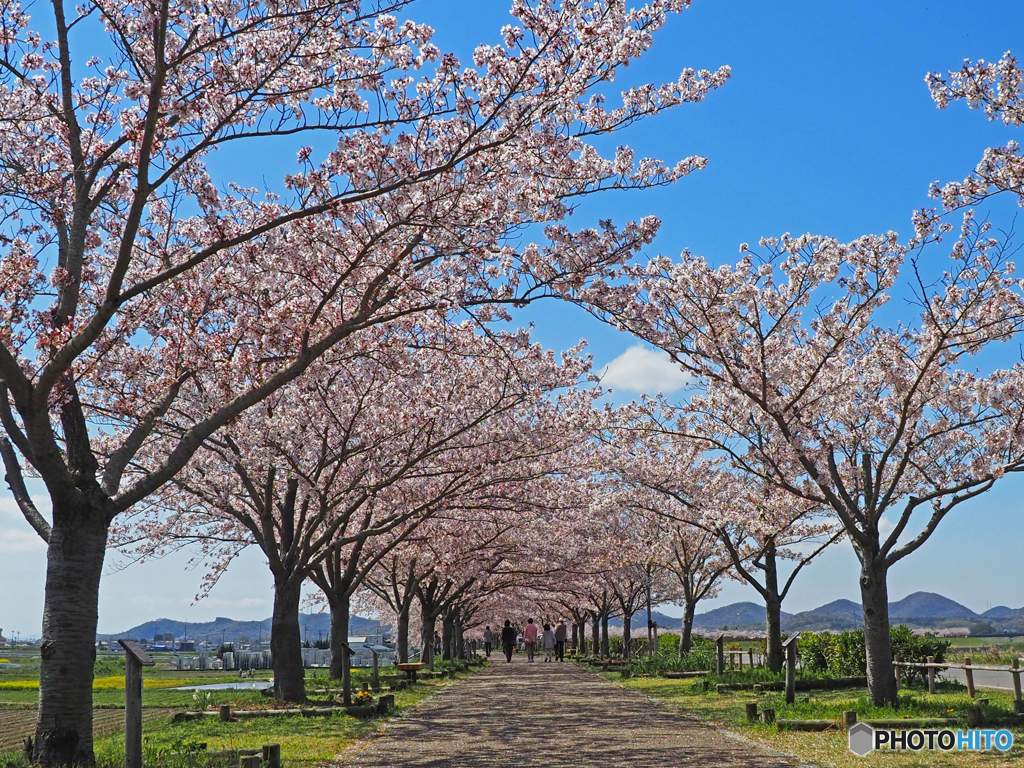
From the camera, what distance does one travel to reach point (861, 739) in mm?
10000

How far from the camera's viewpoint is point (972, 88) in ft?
27.1

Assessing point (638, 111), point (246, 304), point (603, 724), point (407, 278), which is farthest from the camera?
point (603, 724)

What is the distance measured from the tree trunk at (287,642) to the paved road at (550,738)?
2448mm

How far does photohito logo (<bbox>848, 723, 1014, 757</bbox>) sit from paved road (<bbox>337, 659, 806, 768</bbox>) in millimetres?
1246

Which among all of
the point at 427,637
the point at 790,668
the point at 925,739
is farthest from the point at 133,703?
the point at 427,637

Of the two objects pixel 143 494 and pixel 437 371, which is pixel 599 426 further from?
pixel 143 494

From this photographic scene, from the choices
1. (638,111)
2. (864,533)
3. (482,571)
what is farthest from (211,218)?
(482,571)

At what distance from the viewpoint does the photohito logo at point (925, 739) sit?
9.52m

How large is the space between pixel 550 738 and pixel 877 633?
5.18 m

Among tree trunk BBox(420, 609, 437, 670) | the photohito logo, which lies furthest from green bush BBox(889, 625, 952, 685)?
tree trunk BBox(420, 609, 437, 670)

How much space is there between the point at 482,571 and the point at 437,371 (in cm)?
1830

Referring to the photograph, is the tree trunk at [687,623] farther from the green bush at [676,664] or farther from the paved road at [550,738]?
the paved road at [550,738]

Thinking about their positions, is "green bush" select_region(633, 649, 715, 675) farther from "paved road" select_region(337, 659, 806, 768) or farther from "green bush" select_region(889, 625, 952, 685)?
"paved road" select_region(337, 659, 806, 768)

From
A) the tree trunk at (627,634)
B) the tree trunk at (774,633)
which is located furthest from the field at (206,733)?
the tree trunk at (627,634)
